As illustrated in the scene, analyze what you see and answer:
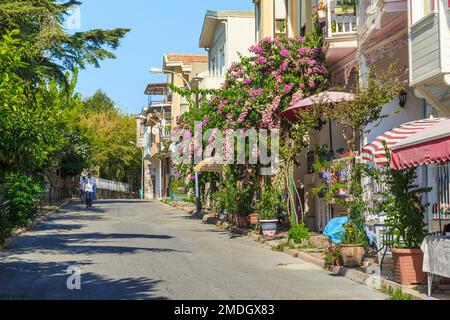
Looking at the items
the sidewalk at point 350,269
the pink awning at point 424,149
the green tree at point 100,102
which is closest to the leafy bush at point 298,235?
the sidewalk at point 350,269

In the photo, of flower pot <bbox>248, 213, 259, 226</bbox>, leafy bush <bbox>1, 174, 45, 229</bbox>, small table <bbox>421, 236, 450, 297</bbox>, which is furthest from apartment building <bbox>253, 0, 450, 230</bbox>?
leafy bush <bbox>1, 174, 45, 229</bbox>

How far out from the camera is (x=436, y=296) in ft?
36.4

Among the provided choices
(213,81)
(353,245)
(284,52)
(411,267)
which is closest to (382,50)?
(284,52)

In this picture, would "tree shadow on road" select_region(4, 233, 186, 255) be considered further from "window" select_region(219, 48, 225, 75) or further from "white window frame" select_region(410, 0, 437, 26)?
"window" select_region(219, 48, 225, 75)

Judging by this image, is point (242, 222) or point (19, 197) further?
point (242, 222)

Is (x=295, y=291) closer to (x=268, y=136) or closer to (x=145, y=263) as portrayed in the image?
(x=145, y=263)

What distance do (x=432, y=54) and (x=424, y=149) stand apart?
16.0 ft

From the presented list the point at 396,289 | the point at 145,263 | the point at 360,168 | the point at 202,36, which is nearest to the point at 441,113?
the point at 360,168

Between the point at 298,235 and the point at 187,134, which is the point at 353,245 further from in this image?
the point at 187,134

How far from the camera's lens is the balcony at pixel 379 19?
17188 mm

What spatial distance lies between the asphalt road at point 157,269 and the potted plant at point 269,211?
76 centimetres

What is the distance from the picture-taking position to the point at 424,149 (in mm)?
10766

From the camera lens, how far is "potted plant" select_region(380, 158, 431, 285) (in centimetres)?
1202

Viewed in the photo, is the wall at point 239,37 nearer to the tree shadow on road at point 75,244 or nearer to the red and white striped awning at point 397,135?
the tree shadow on road at point 75,244
